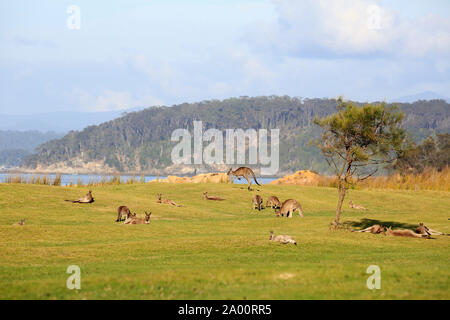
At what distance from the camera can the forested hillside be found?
171625 mm

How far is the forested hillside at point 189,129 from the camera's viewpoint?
172m

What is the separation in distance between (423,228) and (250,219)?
7.99m

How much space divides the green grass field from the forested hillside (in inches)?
5284

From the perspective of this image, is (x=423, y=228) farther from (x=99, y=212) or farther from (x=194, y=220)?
(x=99, y=212)

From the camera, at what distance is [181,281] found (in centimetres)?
1144

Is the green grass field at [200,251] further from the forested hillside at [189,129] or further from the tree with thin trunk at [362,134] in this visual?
the forested hillside at [189,129]

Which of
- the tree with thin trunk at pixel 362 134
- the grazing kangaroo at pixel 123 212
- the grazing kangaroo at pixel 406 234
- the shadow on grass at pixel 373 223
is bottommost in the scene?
the shadow on grass at pixel 373 223

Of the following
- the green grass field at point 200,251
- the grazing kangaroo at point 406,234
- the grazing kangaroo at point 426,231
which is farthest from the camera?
the grazing kangaroo at point 426,231

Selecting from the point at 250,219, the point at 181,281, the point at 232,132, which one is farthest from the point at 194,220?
the point at 232,132

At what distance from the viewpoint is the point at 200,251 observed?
56.7 feet

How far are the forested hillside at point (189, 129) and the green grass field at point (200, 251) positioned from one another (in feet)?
440


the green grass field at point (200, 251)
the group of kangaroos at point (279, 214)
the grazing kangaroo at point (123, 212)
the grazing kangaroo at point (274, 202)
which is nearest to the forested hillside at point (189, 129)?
the group of kangaroos at point (279, 214)

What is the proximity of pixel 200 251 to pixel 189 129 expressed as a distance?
17309 centimetres
